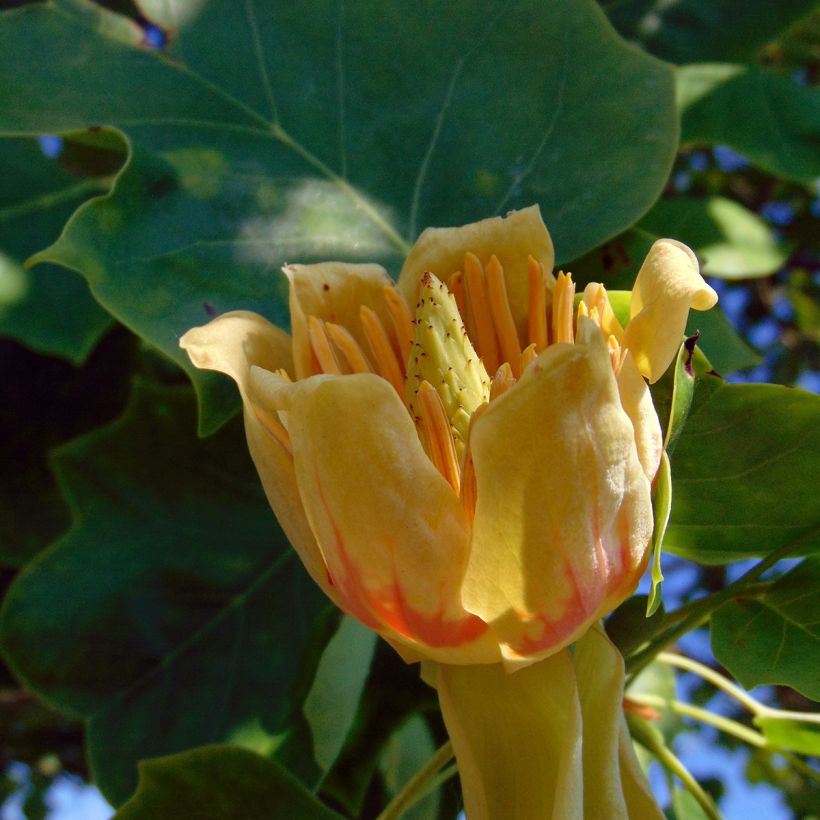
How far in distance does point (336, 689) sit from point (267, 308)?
0.38 meters

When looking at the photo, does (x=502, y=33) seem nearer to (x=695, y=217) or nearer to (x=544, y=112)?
(x=544, y=112)

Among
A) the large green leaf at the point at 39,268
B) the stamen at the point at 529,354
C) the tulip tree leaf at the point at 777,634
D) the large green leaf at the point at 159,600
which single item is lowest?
the large green leaf at the point at 159,600

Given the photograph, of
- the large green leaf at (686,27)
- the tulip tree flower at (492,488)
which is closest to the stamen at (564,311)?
the tulip tree flower at (492,488)

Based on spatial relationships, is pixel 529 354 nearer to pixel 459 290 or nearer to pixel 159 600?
pixel 459 290

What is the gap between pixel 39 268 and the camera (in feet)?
4.61

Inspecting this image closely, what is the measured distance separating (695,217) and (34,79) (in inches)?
40.1

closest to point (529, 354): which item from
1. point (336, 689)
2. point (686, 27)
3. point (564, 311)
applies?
point (564, 311)

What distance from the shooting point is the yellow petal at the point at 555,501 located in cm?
60

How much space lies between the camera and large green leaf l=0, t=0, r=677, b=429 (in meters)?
1.11

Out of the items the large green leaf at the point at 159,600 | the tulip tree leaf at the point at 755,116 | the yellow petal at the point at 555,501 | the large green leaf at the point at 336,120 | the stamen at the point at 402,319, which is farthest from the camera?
the tulip tree leaf at the point at 755,116

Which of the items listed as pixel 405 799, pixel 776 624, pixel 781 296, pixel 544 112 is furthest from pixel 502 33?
pixel 781 296

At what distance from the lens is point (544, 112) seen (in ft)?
3.86

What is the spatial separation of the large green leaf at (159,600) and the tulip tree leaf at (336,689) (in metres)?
0.25

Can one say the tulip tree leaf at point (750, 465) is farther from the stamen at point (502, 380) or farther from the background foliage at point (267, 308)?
the stamen at point (502, 380)
